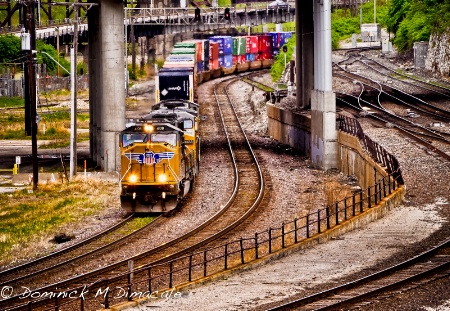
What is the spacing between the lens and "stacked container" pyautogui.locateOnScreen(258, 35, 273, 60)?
376ft

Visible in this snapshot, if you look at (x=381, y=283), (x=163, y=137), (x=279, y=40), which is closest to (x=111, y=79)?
(x=163, y=137)

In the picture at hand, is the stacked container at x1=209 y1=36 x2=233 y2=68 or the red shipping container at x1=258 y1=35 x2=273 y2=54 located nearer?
the stacked container at x1=209 y1=36 x2=233 y2=68

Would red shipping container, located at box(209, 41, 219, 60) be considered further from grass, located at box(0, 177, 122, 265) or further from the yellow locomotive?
the yellow locomotive

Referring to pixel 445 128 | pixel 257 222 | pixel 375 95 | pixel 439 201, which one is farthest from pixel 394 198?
pixel 375 95

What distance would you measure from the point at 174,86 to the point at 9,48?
41754 mm

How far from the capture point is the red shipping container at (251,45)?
112 metres

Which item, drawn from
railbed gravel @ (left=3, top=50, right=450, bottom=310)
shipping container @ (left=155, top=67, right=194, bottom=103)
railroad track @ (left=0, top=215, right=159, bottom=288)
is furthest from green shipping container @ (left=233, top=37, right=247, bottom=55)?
railroad track @ (left=0, top=215, right=159, bottom=288)

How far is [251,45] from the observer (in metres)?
112

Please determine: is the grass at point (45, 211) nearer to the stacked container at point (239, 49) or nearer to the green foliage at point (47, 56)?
the green foliage at point (47, 56)

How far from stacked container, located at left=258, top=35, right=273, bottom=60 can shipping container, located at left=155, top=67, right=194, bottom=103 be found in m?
59.4

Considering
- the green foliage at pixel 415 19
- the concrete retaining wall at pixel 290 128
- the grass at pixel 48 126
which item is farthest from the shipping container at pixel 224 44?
the concrete retaining wall at pixel 290 128

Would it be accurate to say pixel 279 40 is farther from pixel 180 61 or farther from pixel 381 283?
pixel 381 283

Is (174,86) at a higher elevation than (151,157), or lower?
higher

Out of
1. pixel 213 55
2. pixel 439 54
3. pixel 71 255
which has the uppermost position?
pixel 439 54
